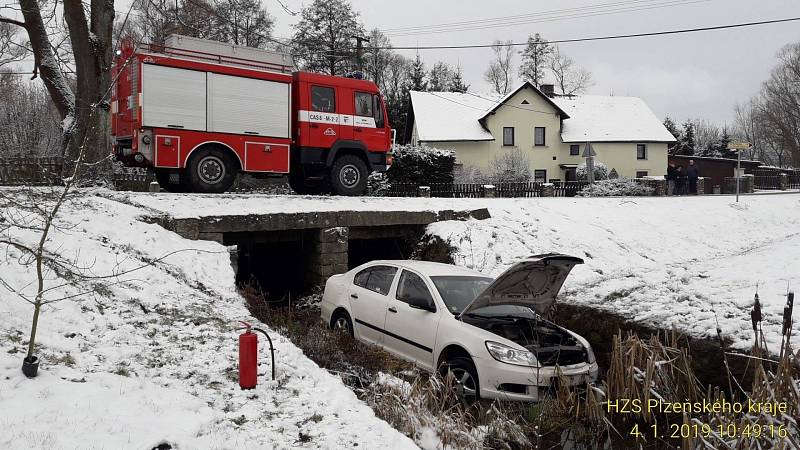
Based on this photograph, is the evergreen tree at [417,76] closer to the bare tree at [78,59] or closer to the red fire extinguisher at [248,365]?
the bare tree at [78,59]

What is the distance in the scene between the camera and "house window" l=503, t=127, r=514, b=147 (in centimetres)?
3922

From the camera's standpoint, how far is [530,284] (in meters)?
6.88

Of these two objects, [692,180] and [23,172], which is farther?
[692,180]

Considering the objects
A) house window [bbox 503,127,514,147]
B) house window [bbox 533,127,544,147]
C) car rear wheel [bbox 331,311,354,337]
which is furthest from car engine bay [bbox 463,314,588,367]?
house window [bbox 533,127,544,147]

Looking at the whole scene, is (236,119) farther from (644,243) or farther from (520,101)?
(520,101)

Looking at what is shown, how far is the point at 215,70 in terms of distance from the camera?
12.0 meters

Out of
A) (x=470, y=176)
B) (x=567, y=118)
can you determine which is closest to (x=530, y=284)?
(x=470, y=176)

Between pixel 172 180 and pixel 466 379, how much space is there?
8.41 metres

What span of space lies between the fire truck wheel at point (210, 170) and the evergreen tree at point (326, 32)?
27.5 meters

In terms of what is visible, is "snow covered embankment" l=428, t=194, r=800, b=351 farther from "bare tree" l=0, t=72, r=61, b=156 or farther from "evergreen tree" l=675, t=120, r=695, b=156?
"evergreen tree" l=675, t=120, r=695, b=156

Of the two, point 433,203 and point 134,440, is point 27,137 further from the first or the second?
point 134,440

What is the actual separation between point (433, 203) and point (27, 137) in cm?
2376

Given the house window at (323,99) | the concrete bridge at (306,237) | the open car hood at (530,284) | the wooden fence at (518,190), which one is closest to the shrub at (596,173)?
the wooden fence at (518,190)

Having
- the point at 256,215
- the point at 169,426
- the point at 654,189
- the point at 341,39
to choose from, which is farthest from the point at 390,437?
the point at 341,39
